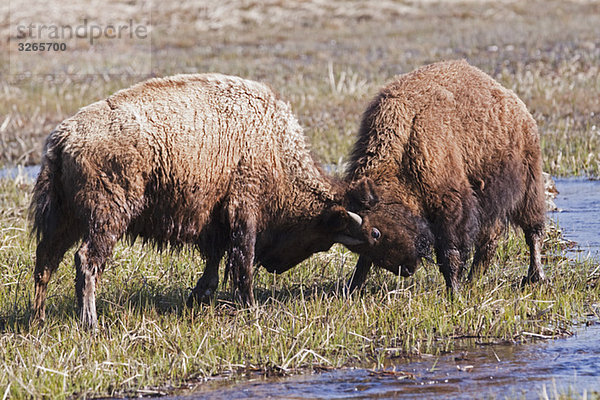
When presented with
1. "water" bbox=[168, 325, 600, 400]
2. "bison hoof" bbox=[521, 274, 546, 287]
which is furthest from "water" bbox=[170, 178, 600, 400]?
"bison hoof" bbox=[521, 274, 546, 287]

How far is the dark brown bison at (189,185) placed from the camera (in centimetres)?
693

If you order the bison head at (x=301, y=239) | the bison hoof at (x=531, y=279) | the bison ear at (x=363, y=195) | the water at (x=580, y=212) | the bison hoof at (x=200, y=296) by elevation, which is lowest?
the bison hoof at (x=200, y=296)

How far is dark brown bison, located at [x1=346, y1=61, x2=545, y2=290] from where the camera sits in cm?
775

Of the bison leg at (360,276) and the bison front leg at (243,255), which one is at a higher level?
the bison front leg at (243,255)

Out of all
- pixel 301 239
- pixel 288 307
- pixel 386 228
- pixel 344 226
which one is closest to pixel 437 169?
pixel 386 228

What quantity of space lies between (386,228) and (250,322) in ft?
4.98

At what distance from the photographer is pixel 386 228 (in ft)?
25.5

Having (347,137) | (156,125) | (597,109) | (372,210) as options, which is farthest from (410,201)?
(597,109)

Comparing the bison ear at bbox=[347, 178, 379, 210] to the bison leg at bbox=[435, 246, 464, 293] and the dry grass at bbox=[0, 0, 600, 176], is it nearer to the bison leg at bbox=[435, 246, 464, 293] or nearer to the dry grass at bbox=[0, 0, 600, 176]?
the bison leg at bbox=[435, 246, 464, 293]

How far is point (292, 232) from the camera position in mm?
7918

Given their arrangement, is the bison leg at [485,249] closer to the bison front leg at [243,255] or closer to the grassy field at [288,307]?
the grassy field at [288,307]

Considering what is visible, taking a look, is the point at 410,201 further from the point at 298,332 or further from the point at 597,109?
the point at 597,109

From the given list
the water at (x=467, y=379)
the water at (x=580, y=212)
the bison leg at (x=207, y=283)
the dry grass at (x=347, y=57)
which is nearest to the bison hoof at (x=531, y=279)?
the water at (x=580, y=212)

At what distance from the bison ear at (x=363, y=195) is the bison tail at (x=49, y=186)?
94.6 inches
